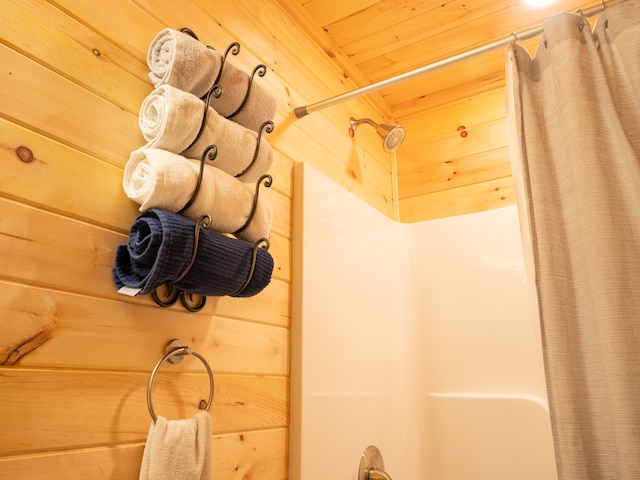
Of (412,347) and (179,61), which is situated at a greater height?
(179,61)

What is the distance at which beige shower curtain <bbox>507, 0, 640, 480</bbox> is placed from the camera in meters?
0.99

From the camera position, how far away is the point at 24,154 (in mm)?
781

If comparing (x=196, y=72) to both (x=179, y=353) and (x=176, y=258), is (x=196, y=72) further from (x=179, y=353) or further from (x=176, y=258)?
(x=179, y=353)

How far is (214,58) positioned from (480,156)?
4.56ft

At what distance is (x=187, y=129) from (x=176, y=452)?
0.59 m

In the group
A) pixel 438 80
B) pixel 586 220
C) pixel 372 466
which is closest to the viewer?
pixel 586 220

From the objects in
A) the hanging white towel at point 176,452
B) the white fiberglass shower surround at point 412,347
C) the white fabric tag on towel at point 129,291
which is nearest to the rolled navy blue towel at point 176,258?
the white fabric tag on towel at point 129,291

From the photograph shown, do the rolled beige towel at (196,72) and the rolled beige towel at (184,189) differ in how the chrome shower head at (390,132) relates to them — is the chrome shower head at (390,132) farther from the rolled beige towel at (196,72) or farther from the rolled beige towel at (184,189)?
the rolled beige towel at (184,189)

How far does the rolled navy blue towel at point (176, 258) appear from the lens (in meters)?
0.81

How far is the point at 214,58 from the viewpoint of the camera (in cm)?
102

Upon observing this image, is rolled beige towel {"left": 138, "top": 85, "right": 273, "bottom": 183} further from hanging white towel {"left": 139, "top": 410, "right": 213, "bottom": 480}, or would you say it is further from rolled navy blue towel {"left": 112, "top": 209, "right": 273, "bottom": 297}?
hanging white towel {"left": 139, "top": 410, "right": 213, "bottom": 480}

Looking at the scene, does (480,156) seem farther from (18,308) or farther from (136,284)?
(18,308)

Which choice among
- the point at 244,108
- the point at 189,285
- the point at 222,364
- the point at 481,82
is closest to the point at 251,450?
the point at 222,364

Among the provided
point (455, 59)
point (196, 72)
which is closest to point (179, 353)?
point (196, 72)
